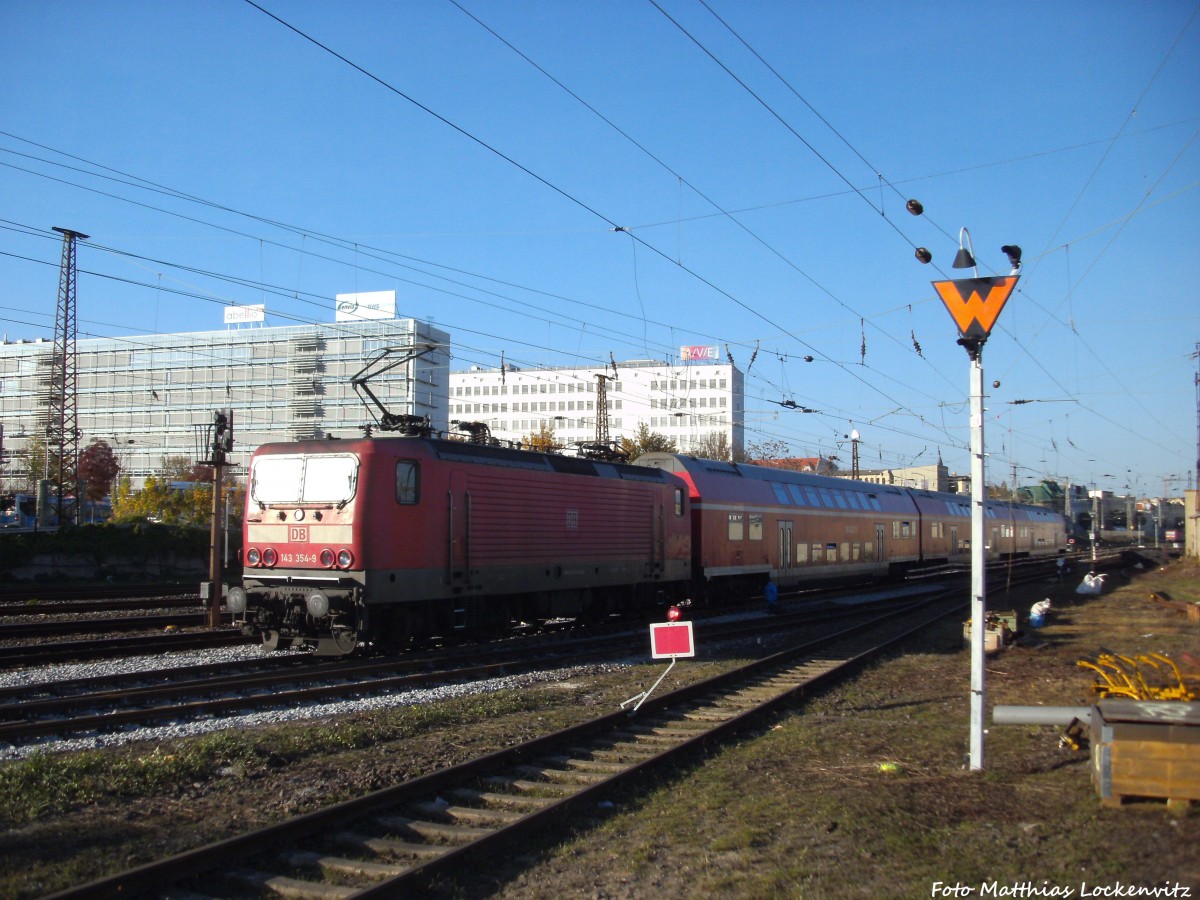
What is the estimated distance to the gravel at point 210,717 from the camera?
363 inches

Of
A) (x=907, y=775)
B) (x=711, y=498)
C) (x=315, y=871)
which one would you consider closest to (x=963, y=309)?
(x=907, y=775)

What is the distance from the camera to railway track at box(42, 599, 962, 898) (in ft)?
18.3

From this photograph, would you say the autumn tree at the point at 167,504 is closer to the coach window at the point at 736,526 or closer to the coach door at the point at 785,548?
the coach door at the point at 785,548

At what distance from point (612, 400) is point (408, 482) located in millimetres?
98676

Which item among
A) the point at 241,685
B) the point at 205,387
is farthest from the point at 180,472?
the point at 241,685

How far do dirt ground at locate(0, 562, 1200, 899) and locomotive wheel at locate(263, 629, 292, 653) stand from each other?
533 centimetres

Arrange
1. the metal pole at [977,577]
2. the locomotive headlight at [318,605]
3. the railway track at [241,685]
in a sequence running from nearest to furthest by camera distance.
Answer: the metal pole at [977,577] < the railway track at [241,685] < the locomotive headlight at [318,605]

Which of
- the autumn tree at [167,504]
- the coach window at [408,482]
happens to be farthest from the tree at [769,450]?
the coach window at [408,482]

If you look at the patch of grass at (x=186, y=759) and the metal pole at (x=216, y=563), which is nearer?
the patch of grass at (x=186, y=759)

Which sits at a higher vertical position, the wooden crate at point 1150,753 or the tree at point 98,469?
the tree at point 98,469

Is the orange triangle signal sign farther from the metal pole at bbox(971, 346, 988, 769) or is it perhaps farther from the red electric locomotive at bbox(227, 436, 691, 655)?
the red electric locomotive at bbox(227, 436, 691, 655)

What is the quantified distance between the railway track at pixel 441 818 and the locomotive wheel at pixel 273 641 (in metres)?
6.81

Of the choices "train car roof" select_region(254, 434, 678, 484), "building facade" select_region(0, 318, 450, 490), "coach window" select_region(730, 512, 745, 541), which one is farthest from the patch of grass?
"building facade" select_region(0, 318, 450, 490)

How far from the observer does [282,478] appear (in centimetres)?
1488
